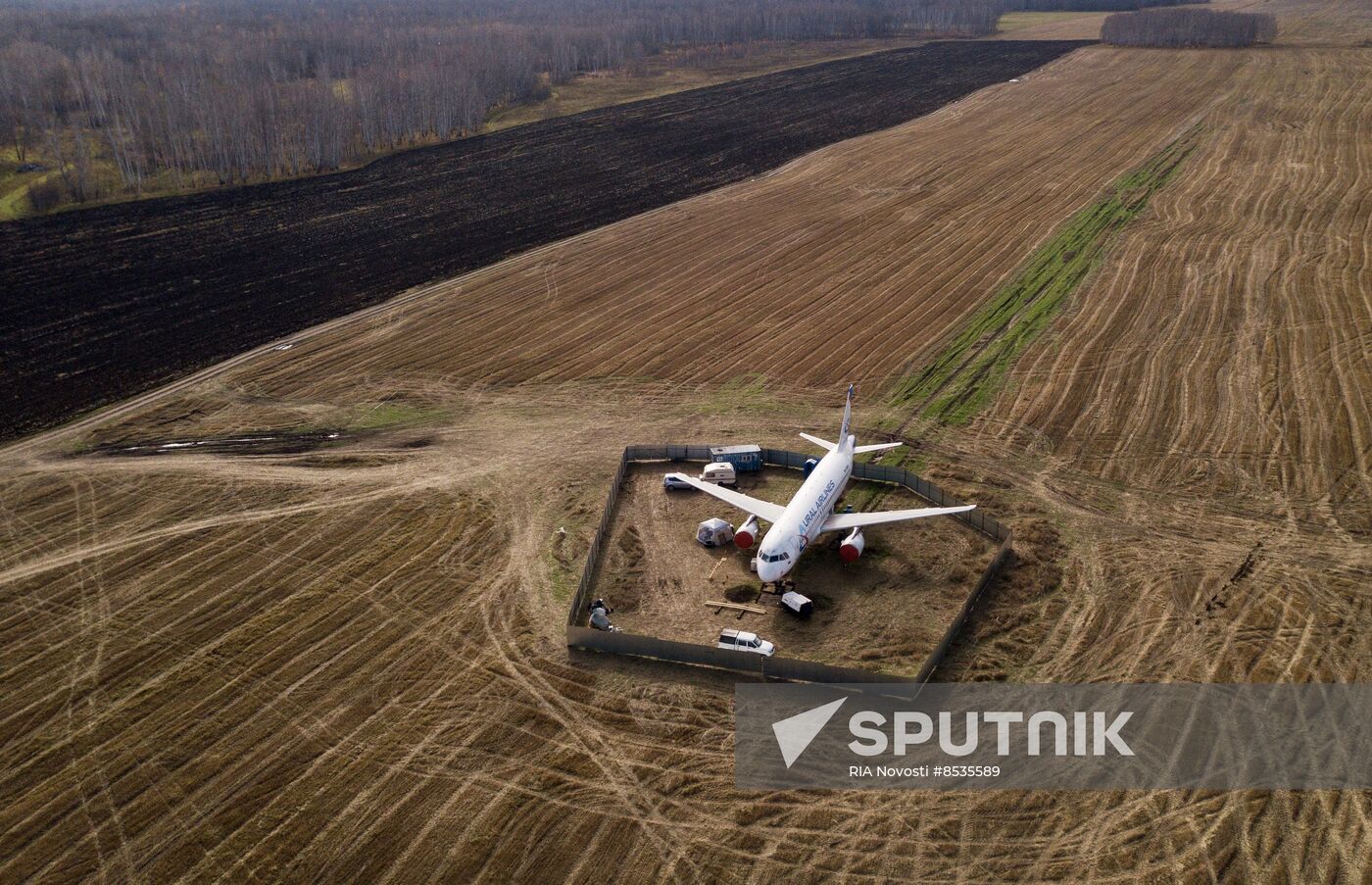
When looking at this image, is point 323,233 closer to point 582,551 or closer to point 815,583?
point 582,551

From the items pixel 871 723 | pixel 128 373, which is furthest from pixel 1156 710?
pixel 128 373

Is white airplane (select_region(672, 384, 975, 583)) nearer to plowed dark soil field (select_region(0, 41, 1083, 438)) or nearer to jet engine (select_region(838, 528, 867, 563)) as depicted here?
jet engine (select_region(838, 528, 867, 563))

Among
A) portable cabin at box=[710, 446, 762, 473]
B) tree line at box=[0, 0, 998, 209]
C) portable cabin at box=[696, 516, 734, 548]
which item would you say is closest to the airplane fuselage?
portable cabin at box=[696, 516, 734, 548]

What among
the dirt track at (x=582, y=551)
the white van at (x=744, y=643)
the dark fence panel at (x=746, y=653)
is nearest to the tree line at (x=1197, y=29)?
the dirt track at (x=582, y=551)

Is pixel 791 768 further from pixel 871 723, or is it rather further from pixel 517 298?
pixel 517 298

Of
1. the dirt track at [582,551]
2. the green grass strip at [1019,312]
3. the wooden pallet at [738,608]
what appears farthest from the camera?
the green grass strip at [1019,312]

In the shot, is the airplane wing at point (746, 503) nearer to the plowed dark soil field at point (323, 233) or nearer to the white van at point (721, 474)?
the white van at point (721, 474)

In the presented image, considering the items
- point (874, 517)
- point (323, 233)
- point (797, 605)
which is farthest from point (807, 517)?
point (323, 233)
